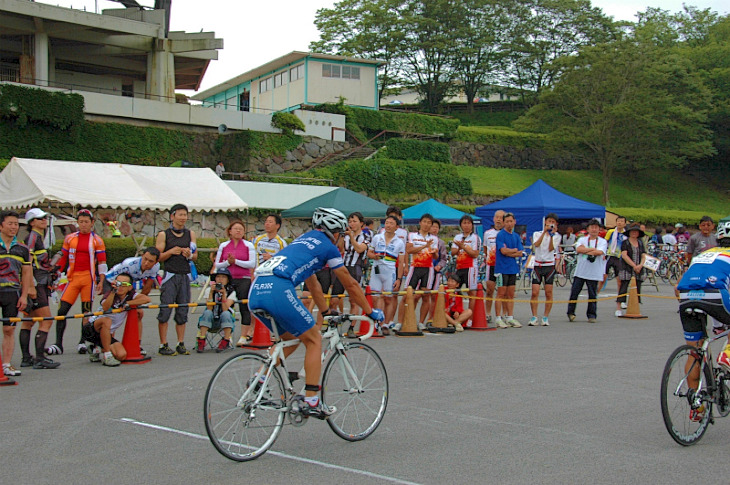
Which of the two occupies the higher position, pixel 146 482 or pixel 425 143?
pixel 425 143

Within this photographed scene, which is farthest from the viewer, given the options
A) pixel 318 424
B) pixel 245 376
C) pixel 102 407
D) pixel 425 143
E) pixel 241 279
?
pixel 425 143

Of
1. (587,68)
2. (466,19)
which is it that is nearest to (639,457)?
(587,68)

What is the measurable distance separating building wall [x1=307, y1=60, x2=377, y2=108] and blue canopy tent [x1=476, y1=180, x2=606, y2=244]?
25664 millimetres

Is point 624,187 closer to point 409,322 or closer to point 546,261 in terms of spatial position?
point 546,261

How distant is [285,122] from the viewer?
4091 cm

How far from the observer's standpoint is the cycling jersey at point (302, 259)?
5797 mm

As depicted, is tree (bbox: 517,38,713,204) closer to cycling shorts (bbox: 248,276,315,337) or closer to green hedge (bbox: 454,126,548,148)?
green hedge (bbox: 454,126,548,148)

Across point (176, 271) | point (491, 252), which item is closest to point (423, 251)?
point (491, 252)

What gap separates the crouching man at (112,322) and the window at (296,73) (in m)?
41.4

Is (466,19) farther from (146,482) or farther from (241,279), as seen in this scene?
(146,482)

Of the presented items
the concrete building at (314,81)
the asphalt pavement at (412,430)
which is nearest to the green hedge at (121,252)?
the asphalt pavement at (412,430)

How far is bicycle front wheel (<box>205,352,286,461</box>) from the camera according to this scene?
17.3ft

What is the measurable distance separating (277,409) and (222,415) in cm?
50

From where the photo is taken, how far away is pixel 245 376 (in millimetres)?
5523
